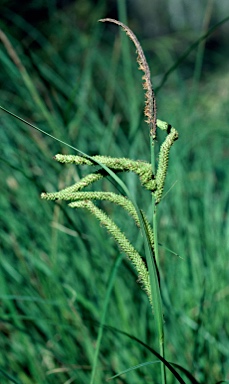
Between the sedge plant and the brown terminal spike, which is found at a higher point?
the brown terminal spike

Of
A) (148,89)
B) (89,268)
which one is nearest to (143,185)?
(148,89)

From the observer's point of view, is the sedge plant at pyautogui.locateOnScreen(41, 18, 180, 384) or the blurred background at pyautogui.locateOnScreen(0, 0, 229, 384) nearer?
the sedge plant at pyautogui.locateOnScreen(41, 18, 180, 384)

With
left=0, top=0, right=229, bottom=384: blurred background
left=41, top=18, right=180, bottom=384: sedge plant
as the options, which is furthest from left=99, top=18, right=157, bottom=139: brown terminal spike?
left=0, top=0, right=229, bottom=384: blurred background

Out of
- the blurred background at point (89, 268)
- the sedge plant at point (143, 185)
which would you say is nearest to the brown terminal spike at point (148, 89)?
the sedge plant at point (143, 185)

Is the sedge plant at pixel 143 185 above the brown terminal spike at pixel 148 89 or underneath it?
underneath

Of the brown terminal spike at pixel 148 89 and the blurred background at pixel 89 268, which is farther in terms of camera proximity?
the blurred background at pixel 89 268

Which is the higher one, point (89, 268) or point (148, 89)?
point (148, 89)

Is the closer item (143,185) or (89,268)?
(143,185)

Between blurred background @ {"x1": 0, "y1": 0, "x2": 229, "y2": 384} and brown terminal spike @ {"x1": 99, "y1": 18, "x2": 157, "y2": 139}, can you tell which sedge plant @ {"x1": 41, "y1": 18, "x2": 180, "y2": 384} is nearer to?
brown terminal spike @ {"x1": 99, "y1": 18, "x2": 157, "y2": 139}

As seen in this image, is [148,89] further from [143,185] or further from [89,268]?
[89,268]

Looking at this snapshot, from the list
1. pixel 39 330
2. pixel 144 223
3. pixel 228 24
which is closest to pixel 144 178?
pixel 144 223

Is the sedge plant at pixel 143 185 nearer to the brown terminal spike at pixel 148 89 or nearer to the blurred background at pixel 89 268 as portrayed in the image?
the brown terminal spike at pixel 148 89

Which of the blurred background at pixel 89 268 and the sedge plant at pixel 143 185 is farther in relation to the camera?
the blurred background at pixel 89 268
